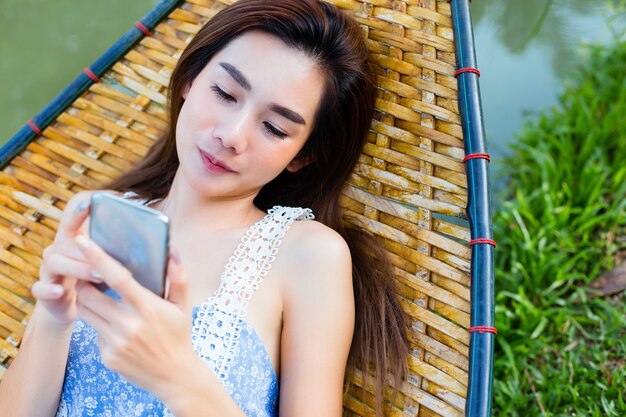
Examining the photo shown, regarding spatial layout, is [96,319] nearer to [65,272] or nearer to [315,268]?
[65,272]

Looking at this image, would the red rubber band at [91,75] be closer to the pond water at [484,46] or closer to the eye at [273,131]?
the eye at [273,131]

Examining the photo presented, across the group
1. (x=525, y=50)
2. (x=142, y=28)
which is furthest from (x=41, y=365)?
(x=525, y=50)

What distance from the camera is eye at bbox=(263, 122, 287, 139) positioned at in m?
1.55

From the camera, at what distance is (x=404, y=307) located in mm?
1748

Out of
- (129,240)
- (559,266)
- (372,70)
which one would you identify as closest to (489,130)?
(559,266)

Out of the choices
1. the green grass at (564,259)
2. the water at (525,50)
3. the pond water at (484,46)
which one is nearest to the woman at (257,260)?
the green grass at (564,259)

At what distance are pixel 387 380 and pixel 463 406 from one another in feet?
0.57

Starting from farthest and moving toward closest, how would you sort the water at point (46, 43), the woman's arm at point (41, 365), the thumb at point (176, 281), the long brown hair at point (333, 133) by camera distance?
→ the water at point (46, 43) < the long brown hair at point (333, 133) < the woman's arm at point (41, 365) < the thumb at point (176, 281)

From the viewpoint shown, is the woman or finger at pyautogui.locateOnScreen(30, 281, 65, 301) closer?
finger at pyautogui.locateOnScreen(30, 281, 65, 301)

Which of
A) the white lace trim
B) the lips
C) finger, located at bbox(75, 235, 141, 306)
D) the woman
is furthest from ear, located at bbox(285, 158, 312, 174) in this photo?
finger, located at bbox(75, 235, 141, 306)

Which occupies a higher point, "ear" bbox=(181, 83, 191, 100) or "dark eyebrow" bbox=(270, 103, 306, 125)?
"ear" bbox=(181, 83, 191, 100)

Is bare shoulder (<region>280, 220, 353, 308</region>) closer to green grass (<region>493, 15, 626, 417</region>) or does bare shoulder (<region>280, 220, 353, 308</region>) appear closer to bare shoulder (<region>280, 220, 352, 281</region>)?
bare shoulder (<region>280, 220, 352, 281</region>)

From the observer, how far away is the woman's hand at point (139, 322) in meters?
1.07

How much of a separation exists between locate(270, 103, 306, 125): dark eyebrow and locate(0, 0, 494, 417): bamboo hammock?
1.21 feet
